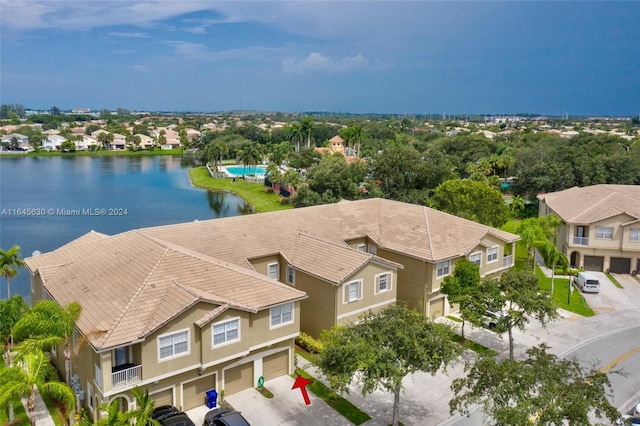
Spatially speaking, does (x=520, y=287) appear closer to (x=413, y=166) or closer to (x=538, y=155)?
(x=413, y=166)

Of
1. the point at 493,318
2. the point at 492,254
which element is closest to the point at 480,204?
the point at 492,254

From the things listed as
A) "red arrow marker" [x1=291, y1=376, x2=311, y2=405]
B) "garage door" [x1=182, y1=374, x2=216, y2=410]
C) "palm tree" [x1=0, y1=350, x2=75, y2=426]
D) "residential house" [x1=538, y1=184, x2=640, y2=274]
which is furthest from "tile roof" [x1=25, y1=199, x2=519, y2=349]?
"residential house" [x1=538, y1=184, x2=640, y2=274]

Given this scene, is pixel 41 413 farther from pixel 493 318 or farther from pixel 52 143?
pixel 52 143

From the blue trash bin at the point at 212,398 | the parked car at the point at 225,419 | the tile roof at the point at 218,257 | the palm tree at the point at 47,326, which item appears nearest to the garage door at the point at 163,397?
the blue trash bin at the point at 212,398

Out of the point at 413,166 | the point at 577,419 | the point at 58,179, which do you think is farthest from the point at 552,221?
the point at 58,179

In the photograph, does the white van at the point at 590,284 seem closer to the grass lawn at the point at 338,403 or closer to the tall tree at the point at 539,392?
the tall tree at the point at 539,392
